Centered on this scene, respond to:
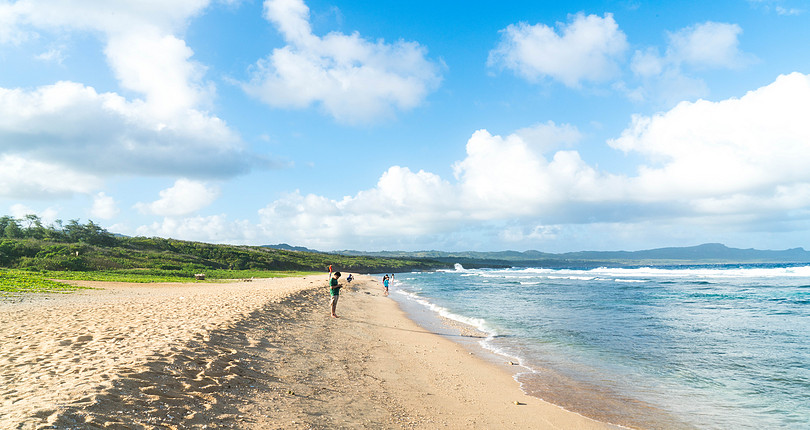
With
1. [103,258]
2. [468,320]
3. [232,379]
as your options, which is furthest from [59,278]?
[232,379]

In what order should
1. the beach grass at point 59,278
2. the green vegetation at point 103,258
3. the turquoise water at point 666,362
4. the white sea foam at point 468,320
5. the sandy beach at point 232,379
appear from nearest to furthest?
the sandy beach at point 232,379 → the turquoise water at point 666,362 → the white sea foam at point 468,320 → the beach grass at point 59,278 → the green vegetation at point 103,258

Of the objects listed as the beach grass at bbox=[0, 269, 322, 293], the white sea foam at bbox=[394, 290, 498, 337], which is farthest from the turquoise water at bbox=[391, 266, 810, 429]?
the beach grass at bbox=[0, 269, 322, 293]

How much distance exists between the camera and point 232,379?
27.2ft

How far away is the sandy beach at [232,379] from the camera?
6.21 metres

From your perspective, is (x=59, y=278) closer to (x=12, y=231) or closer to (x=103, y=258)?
(x=103, y=258)

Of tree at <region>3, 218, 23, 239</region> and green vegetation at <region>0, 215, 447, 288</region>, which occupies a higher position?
tree at <region>3, 218, 23, 239</region>


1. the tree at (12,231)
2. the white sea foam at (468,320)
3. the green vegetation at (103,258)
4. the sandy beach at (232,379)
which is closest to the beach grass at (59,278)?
the green vegetation at (103,258)

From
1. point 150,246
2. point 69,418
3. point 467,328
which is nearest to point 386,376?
point 69,418

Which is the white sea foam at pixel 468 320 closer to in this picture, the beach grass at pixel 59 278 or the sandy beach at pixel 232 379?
the sandy beach at pixel 232 379

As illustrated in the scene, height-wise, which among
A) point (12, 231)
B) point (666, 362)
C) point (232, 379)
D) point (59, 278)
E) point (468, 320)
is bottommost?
point (468, 320)

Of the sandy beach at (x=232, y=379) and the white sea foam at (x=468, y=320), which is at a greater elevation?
the sandy beach at (x=232, y=379)

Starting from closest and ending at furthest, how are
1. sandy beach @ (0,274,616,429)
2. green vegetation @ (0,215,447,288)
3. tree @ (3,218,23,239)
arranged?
sandy beach @ (0,274,616,429), green vegetation @ (0,215,447,288), tree @ (3,218,23,239)

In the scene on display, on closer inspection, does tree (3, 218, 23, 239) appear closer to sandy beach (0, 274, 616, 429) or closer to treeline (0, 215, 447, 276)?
treeline (0, 215, 447, 276)

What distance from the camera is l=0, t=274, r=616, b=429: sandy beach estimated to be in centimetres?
621
